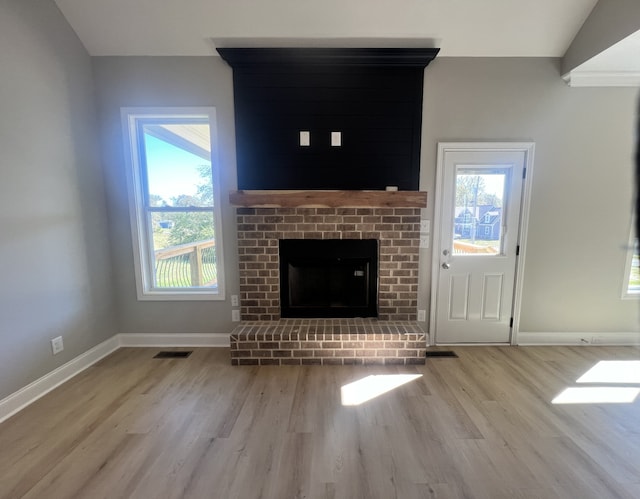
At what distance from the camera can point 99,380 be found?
93.5 inches

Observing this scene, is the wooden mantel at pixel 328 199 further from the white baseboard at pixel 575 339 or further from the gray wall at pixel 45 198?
the white baseboard at pixel 575 339

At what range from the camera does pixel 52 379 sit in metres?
2.25

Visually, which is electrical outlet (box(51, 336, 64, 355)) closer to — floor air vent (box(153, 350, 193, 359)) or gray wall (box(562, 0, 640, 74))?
floor air vent (box(153, 350, 193, 359))

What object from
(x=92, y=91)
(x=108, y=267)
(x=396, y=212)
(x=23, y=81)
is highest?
(x=92, y=91)

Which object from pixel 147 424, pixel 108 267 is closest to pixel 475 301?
pixel 147 424

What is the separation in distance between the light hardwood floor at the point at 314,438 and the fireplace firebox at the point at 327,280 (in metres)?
0.60

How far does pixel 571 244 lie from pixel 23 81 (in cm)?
489

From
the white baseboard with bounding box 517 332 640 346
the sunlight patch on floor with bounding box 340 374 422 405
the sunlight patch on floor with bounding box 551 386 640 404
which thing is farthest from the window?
the white baseboard with bounding box 517 332 640 346

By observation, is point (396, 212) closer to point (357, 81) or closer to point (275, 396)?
point (357, 81)

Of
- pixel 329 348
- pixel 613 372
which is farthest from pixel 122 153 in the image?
pixel 613 372

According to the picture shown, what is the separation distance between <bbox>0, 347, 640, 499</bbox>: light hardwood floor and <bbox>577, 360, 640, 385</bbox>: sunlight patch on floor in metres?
0.09

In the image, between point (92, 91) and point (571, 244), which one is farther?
point (571, 244)

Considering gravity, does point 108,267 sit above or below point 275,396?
above

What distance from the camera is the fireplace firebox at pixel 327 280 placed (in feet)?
9.34
